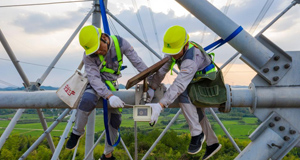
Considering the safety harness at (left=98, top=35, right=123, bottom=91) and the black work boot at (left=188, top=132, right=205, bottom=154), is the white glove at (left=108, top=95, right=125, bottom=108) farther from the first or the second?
the black work boot at (left=188, top=132, right=205, bottom=154)

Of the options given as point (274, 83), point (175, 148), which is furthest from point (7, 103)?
point (175, 148)

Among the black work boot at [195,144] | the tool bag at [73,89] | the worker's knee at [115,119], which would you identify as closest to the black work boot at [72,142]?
the tool bag at [73,89]

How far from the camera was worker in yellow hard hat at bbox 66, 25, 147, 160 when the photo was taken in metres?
3.72

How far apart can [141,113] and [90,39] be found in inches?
52.2

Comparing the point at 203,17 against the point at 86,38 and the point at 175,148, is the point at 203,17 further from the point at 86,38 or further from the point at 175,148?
the point at 175,148

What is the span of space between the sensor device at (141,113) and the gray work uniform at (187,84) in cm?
22

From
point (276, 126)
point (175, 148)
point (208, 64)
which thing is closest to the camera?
point (276, 126)

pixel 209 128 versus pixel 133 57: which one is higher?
pixel 133 57

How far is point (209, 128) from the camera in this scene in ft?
13.0

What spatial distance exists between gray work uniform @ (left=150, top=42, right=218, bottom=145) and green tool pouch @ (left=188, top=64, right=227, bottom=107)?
11 centimetres

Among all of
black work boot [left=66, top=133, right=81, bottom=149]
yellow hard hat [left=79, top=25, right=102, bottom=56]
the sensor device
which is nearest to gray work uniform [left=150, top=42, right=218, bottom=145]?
the sensor device

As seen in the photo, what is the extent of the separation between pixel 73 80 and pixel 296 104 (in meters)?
3.05

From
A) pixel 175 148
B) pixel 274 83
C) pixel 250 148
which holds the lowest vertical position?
pixel 250 148

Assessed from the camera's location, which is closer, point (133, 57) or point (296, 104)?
point (296, 104)
